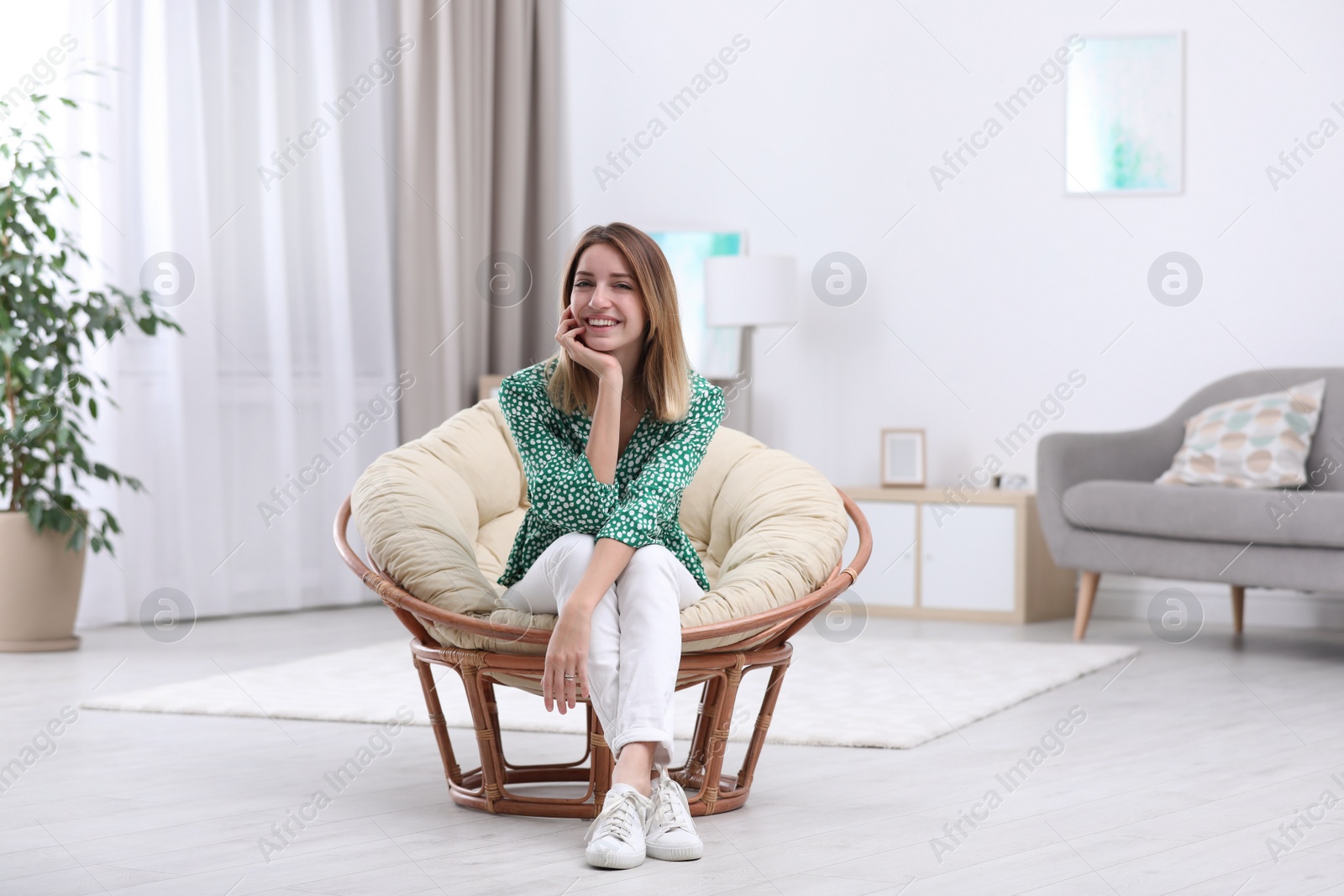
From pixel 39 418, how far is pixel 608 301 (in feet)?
7.49

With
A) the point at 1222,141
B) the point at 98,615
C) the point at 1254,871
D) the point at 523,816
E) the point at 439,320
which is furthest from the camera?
the point at 439,320

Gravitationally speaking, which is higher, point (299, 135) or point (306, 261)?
point (299, 135)

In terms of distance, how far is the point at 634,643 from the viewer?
6.57 ft

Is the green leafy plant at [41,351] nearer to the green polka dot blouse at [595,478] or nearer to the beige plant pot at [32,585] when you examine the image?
the beige plant pot at [32,585]

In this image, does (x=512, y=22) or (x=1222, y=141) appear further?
(x=512, y=22)

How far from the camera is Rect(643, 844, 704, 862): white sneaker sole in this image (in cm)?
197

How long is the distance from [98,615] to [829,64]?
3.11 metres

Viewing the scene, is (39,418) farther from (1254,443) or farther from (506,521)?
(1254,443)

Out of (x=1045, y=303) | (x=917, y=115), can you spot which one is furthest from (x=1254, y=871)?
(x=917, y=115)

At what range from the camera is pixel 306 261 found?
4957mm

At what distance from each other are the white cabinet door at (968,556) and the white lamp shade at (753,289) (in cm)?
84

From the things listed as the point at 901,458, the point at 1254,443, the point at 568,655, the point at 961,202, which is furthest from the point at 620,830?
the point at 961,202

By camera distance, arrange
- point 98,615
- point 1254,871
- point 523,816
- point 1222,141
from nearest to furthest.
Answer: point 1254,871 → point 523,816 → point 98,615 → point 1222,141

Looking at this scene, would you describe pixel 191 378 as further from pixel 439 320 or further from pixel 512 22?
pixel 512 22
